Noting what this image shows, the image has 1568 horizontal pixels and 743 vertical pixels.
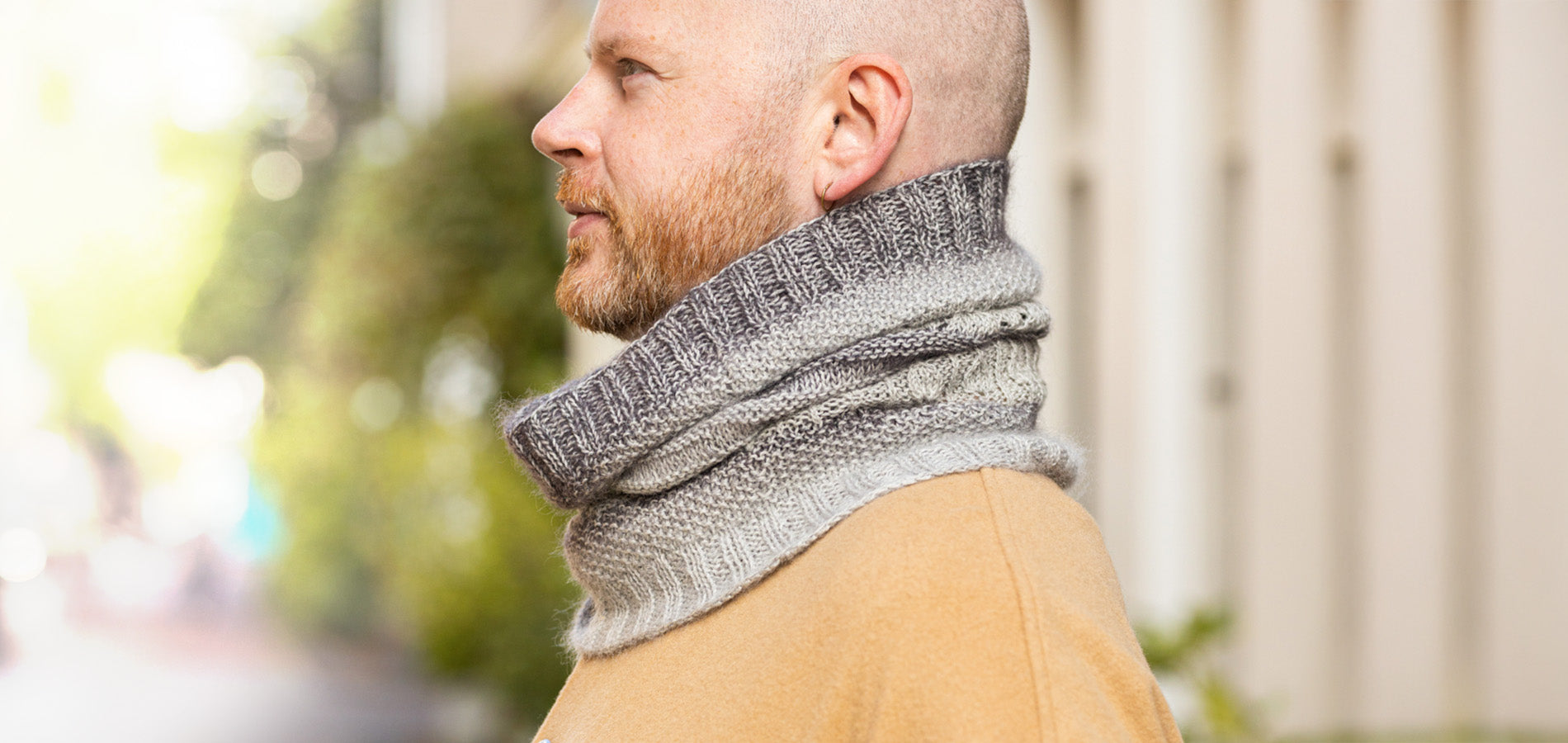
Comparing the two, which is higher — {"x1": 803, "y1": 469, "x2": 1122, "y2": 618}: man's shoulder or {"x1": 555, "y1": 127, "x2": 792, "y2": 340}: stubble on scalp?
{"x1": 555, "y1": 127, "x2": 792, "y2": 340}: stubble on scalp

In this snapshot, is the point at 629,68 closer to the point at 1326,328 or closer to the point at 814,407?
the point at 814,407

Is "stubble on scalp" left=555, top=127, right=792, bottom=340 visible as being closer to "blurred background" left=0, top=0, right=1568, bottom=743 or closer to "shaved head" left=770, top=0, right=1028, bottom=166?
"shaved head" left=770, top=0, right=1028, bottom=166

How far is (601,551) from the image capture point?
134cm

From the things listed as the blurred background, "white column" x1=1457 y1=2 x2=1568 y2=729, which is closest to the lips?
the blurred background

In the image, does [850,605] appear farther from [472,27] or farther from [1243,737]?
[472,27]

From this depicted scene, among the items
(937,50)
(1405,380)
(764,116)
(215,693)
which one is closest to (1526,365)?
(1405,380)

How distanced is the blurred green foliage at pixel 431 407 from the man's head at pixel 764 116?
645cm

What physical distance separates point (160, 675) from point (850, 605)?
13838 millimetres

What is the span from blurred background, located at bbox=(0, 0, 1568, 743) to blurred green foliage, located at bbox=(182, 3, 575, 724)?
0.13 ft

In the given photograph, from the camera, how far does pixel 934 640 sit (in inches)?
40.4

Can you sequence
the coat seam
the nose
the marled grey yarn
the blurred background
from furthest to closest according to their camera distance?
the blurred background → the nose → the marled grey yarn → the coat seam

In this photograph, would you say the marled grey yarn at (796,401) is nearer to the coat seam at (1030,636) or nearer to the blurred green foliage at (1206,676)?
the coat seam at (1030,636)

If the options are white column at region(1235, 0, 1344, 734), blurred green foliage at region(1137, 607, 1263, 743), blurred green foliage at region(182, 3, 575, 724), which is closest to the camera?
→ blurred green foliage at region(1137, 607, 1263, 743)

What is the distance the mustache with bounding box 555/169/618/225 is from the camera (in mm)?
1401
